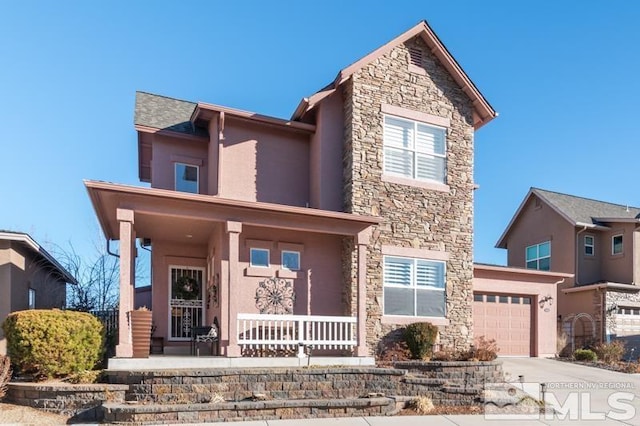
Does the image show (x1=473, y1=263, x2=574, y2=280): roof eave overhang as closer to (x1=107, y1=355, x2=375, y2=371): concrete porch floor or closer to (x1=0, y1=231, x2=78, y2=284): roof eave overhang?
(x1=107, y1=355, x2=375, y2=371): concrete porch floor

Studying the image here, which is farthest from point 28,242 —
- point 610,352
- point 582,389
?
point 610,352

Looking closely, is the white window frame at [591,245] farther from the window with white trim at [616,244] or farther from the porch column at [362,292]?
the porch column at [362,292]

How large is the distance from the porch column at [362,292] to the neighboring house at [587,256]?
12.0 m

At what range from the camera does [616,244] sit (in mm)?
21750

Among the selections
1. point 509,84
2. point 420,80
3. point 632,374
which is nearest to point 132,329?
point 420,80

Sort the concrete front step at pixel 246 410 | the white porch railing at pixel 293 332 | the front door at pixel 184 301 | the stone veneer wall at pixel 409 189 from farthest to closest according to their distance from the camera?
the front door at pixel 184 301 < the stone veneer wall at pixel 409 189 < the white porch railing at pixel 293 332 < the concrete front step at pixel 246 410

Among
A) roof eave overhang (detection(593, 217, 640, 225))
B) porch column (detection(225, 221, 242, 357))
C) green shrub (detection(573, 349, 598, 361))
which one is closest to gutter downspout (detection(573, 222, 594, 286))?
roof eave overhang (detection(593, 217, 640, 225))

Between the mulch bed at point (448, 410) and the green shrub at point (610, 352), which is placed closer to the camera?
the mulch bed at point (448, 410)

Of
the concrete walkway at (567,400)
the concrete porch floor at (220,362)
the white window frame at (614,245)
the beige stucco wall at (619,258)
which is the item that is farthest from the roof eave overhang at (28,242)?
the white window frame at (614,245)

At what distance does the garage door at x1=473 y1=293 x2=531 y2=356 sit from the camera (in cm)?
1623

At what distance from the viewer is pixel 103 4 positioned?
12133 millimetres

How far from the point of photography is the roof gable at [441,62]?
43.8ft

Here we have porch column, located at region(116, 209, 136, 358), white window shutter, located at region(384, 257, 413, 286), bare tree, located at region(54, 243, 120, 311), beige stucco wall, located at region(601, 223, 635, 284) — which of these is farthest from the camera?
beige stucco wall, located at region(601, 223, 635, 284)

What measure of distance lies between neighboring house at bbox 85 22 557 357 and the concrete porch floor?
81 cm
